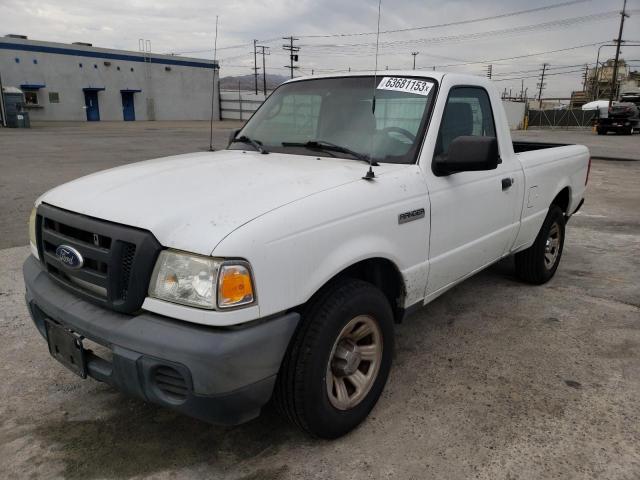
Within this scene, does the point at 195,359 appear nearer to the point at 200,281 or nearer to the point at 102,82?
the point at 200,281

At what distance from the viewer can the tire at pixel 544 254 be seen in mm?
4590

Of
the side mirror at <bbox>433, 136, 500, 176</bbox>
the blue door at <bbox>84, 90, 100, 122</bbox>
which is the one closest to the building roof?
the blue door at <bbox>84, 90, 100, 122</bbox>

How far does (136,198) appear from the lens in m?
2.31

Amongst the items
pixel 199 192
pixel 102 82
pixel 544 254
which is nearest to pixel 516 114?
pixel 102 82

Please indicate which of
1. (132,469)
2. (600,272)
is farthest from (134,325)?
(600,272)

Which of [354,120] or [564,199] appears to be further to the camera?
[564,199]

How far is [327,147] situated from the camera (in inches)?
123

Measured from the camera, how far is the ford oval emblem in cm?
226

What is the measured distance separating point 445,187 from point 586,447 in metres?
1.54

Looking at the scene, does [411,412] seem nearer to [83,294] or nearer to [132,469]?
[132,469]

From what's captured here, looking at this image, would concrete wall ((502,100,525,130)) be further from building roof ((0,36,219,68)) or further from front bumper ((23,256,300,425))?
front bumper ((23,256,300,425))

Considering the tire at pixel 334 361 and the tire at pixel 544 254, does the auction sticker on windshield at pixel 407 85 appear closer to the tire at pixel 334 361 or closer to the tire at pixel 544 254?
the tire at pixel 334 361

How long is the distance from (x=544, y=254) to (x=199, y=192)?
3529 millimetres

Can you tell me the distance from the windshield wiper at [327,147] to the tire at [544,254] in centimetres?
239
